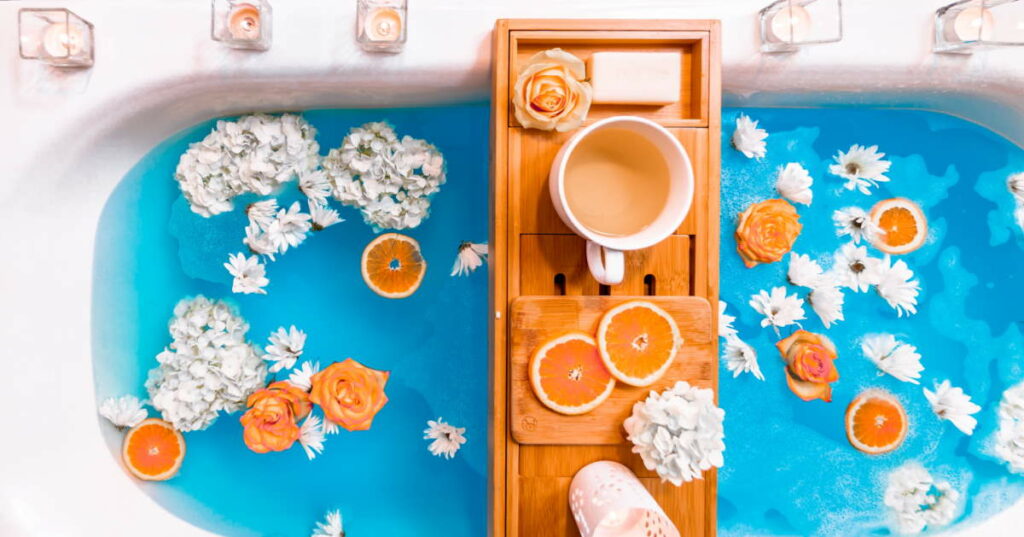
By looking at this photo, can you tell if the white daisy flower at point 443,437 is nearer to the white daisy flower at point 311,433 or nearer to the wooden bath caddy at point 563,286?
the white daisy flower at point 311,433

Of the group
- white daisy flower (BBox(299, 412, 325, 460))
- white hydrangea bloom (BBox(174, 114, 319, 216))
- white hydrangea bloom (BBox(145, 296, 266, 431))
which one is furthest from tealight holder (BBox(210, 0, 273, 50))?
white daisy flower (BBox(299, 412, 325, 460))

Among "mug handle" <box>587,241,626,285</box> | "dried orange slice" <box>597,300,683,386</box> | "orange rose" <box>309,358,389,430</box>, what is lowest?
"orange rose" <box>309,358,389,430</box>

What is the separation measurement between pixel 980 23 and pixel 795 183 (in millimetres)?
447

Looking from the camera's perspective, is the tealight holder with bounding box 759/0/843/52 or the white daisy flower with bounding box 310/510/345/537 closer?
the tealight holder with bounding box 759/0/843/52

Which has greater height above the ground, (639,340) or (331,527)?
(639,340)

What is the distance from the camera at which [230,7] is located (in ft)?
3.59

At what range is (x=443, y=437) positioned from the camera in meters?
1.33

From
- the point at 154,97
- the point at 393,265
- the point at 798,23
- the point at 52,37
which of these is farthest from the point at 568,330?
the point at 52,37

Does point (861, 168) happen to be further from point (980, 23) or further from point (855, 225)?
point (980, 23)

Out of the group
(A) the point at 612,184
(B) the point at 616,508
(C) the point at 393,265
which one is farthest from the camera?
(C) the point at 393,265

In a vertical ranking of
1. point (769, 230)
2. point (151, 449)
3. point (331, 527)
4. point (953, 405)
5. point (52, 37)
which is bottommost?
point (331, 527)

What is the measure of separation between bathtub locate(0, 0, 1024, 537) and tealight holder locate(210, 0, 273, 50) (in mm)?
35

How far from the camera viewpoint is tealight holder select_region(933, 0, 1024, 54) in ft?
3.67

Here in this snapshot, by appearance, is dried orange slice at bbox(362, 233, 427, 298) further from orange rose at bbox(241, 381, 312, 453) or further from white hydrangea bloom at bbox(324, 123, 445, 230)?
orange rose at bbox(241, 381, 312, 453)
